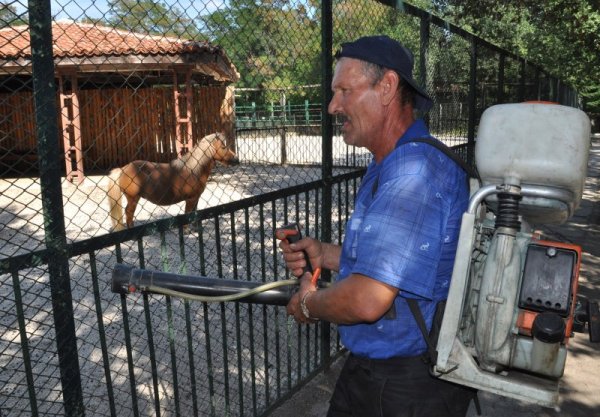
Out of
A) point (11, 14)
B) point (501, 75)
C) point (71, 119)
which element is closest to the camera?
point (11, 14)

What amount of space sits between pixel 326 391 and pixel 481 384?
6.97 feet

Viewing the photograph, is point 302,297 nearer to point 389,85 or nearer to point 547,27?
point 389,85

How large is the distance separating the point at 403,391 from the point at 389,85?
97cm

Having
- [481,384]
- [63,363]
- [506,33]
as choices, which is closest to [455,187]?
[481,384]

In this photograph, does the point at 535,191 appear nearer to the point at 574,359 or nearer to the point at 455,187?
the point at 455,187

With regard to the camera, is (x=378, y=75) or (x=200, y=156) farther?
(x=200, y=156)

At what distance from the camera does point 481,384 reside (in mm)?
1369

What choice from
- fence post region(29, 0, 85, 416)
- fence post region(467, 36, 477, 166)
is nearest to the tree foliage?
fence post region(467, 36, 477, 166)

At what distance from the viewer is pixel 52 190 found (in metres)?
1.73

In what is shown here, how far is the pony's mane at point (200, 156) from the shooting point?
775 cm

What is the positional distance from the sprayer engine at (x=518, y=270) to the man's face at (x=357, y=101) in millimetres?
353

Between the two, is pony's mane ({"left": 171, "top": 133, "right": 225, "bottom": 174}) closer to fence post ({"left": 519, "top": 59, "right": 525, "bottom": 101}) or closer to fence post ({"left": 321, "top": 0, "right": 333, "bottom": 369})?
fence post ({"left": 321, "top": 0, "right": 333, "bottom": 369})

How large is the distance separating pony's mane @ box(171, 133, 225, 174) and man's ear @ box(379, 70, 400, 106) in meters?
6.14

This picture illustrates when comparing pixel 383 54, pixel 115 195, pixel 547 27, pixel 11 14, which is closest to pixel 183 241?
pixel 11 14
